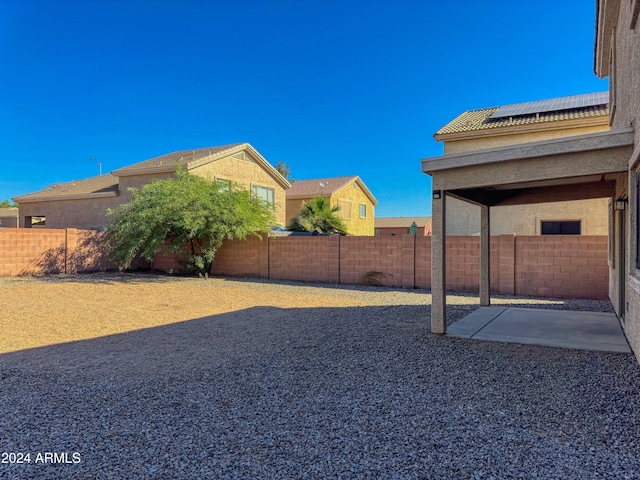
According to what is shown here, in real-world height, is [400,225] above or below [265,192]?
below

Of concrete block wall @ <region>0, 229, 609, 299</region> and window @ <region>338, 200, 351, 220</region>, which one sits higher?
window @ <region>338, 200, 351, 220</region>

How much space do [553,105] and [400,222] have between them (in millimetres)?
33581

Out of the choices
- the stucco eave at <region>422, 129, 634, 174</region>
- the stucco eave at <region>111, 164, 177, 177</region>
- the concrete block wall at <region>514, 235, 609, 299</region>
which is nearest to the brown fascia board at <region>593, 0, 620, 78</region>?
the stucco eave at <region>422, 129, 634, 174</region>

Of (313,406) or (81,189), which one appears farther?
(81,189)

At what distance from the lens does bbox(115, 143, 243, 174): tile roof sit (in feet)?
71.4

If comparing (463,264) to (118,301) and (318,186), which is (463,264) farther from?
(318,186)

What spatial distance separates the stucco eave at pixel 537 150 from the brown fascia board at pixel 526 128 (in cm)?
1357

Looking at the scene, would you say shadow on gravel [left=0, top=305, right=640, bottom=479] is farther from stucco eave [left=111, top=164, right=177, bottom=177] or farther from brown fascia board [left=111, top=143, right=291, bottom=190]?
stucco eave [left=111, top=164, right=177, bottom=177]

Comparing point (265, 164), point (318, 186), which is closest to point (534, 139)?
point (265, 164)

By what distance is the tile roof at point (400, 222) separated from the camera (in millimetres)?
49478

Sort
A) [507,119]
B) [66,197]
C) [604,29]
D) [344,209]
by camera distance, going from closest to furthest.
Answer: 1. [604,29]
2. [507,119]
3. [66,197]
4. [344,209]

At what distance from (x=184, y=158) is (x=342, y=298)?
1436 cm

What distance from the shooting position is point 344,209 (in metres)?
32.7

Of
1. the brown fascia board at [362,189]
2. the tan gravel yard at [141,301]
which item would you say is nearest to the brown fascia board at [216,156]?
the tan gravel yard at [141,301]
